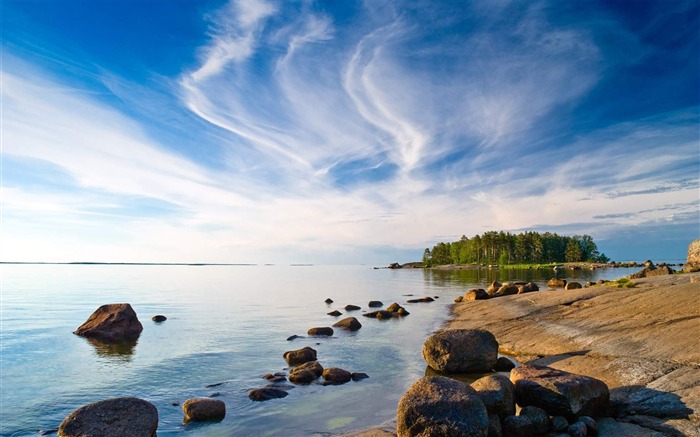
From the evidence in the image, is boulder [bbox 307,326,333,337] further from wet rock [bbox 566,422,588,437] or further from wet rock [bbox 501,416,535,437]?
wet rock [bbox 566,422,588,437]

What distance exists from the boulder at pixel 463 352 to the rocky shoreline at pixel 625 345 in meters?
2.14

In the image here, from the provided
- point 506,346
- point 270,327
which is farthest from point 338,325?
point 506,346

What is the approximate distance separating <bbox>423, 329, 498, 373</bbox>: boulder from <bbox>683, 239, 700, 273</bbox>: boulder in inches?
1363

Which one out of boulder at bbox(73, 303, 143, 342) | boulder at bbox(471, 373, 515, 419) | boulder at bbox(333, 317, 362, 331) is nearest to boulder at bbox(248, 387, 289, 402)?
boulder at bbox(471, 373, 515, 419)

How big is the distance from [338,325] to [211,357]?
38.2ft

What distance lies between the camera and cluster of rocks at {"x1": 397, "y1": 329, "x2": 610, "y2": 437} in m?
10.5

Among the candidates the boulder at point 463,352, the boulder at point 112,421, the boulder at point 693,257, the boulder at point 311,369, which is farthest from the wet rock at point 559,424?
the boulder at point 693,257

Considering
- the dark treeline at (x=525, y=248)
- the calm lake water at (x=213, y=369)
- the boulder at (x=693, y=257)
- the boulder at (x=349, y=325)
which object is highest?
the dark treeline at (x=525, y=248)

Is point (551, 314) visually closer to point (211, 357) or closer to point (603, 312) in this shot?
point (603, 312)

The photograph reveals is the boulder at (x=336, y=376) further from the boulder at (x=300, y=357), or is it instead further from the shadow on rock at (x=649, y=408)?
the shadow on rock at (x=649, y=408)

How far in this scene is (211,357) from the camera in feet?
76.1

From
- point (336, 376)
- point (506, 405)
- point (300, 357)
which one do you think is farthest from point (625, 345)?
point (300, 357)

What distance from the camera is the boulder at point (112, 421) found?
11.2 meters

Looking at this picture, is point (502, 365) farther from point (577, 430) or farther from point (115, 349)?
point (115, 349)
